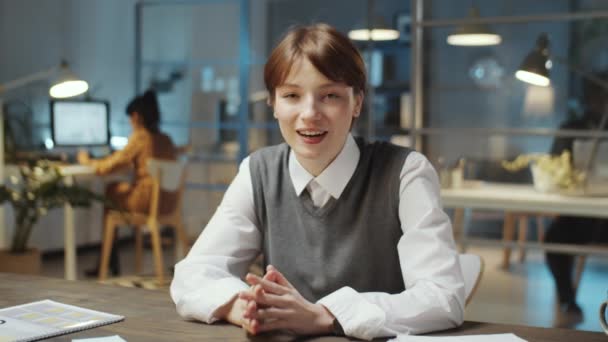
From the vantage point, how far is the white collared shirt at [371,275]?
121cm

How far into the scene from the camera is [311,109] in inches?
54.4

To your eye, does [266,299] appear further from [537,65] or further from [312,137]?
[537,65]

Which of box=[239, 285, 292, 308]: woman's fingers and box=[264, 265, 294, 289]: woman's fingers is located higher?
box=[264, 265, 294, 289]: woman's fingers

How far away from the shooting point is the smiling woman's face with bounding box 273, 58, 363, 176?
1394mm

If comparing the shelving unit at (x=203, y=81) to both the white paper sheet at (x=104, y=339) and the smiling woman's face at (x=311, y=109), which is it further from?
the white paper sheet at (x=104, y=339)

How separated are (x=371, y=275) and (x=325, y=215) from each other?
0.15 metres

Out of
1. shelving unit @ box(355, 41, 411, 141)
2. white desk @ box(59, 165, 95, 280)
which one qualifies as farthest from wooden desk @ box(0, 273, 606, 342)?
shelving unit @ box(355, 41, 411, 141)

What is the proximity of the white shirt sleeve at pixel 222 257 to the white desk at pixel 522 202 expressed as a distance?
249 cm

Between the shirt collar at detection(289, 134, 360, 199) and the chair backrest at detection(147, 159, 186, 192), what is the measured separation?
129 inches

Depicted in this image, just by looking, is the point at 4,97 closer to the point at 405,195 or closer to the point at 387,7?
the point at 387,7

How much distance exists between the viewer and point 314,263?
1.50m

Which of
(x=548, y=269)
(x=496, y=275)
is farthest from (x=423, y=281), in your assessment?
(x=496, y=275)

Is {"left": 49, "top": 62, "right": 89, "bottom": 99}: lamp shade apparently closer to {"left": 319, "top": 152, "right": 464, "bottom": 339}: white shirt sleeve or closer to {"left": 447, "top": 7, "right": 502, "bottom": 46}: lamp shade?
{"left": 447, "top": 7, "right": 502, "bottom": 46}: lamp shade

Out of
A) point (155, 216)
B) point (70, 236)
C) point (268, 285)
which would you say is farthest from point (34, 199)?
point (268, 285)
